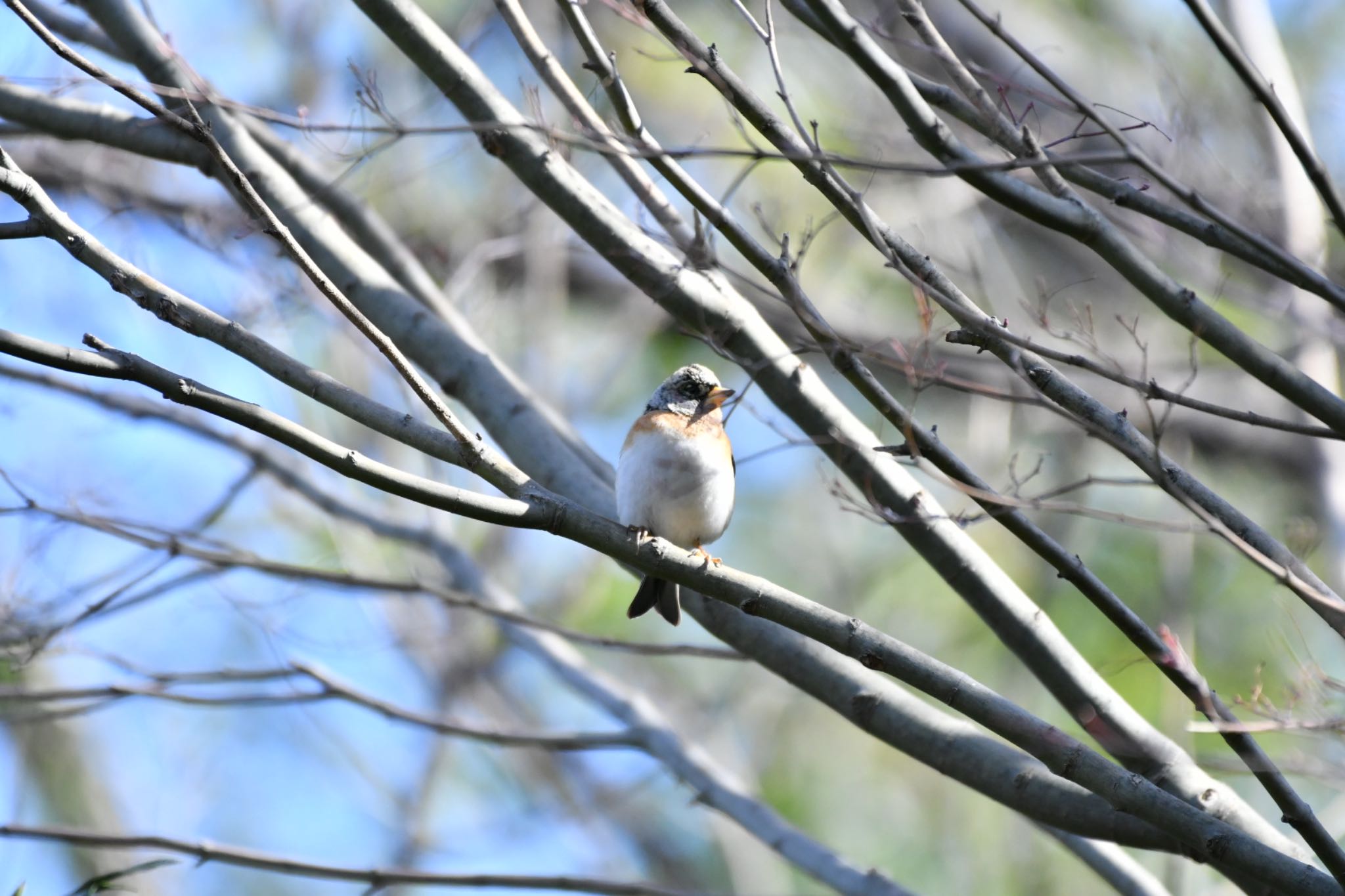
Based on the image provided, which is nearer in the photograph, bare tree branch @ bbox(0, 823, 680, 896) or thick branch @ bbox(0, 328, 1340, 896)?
thick branch @ bbox(0, 328, 1340, 896)

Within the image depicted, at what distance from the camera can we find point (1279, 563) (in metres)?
3.05

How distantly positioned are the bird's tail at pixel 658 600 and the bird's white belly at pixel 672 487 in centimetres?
23

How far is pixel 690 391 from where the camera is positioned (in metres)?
5.85

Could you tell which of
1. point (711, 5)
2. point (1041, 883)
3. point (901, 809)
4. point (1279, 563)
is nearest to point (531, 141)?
point (1279, 563)

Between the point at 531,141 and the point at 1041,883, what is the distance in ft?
22.4

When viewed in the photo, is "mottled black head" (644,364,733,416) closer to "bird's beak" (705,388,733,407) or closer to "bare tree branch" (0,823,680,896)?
"bird's beak" (705,388,733,407)

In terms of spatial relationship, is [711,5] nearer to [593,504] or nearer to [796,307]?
[593,504]

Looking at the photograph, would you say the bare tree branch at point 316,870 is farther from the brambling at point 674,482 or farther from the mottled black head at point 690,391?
the mottled black head at point 690,391

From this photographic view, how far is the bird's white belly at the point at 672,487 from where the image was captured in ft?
16.8

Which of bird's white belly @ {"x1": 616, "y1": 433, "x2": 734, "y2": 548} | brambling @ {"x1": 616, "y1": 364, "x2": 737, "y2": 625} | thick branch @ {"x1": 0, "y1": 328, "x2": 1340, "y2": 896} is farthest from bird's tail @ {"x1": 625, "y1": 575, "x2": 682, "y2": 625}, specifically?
thick branch @ {"x1": 0, "y1": 328, "x2": 1340, "y2": 896}

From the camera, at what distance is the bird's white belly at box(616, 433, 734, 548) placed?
5.11m

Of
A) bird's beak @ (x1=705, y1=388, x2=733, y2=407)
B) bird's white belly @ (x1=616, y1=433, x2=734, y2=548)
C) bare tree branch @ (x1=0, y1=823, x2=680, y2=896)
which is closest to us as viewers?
bare tree branch @ (x1=0, y1=823, x2=680, y2=896)

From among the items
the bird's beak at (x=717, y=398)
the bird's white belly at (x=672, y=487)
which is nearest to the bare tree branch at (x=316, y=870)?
the bird's white belly at (x=672, y=487)

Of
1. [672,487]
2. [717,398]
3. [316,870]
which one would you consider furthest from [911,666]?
[717,398]
